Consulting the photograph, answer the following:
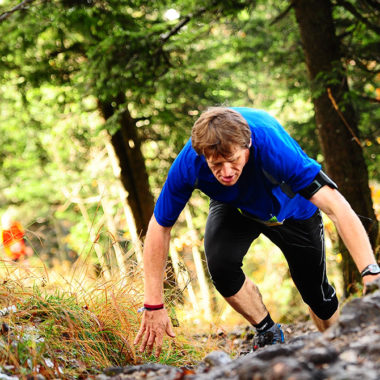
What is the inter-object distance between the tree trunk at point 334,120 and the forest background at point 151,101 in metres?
0.01

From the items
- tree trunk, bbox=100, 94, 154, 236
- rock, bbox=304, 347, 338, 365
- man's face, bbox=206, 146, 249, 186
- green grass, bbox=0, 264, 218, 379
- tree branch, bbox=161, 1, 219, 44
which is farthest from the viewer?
tree trunk, bbox=100, 94, 154, 236

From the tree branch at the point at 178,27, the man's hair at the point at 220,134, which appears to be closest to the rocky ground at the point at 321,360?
the man's hair at the point at 220,134

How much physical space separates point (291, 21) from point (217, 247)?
6432 mm

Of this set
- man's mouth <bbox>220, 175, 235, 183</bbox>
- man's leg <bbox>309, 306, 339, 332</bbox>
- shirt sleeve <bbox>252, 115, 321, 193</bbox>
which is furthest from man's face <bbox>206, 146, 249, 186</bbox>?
man's leg <bbox>309, 306, 339, 332</bbox>

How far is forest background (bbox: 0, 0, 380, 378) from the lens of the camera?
5744 millimetres

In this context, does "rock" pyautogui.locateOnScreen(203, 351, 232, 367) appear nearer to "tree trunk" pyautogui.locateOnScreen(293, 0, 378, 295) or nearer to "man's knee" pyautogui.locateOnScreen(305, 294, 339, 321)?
"man's knee" pyautogui.locateOnScreen(305, 294, 339, 321)

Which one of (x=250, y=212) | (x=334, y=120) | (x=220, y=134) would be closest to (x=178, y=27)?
(x=334, y=120)

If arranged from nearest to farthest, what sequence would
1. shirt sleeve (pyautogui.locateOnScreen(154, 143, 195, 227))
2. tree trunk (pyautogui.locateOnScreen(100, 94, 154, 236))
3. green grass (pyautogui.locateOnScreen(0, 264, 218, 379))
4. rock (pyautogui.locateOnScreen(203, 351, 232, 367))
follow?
rock (pyautogui.locateOnScreen(203, 351, 232, 367)), green grass (pyautogui.locateOnScreen(0, 264, 218, 379)), shirt sleeve (pyautogui.locateOnScreen(154, 143, 195, 227)), tree trunk (pyautogui.locateOnScreen(100, 94, 154, 236))

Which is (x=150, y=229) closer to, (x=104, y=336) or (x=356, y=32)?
(x=104, y=336)

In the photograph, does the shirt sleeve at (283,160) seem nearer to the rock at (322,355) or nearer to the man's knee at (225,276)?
the man's knee at (225,276)

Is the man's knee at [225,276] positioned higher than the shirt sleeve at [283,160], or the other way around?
the shirt sleeve at [283,160]

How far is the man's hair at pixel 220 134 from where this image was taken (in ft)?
9.44

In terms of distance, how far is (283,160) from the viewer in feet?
9.80

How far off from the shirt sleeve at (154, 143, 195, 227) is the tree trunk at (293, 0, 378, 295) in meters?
3.78
